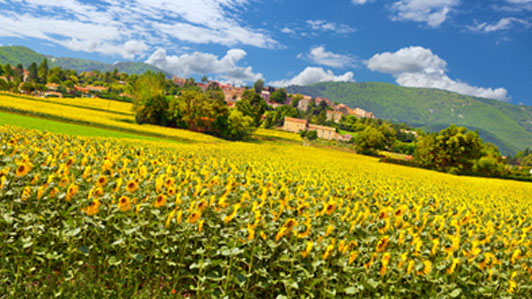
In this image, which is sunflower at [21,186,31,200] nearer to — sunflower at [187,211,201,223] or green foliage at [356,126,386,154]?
sunflower at [187,211,201,223]

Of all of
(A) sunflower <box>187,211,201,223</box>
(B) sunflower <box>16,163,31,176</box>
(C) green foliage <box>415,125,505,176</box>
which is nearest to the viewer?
(A) sunflower <box>187,211,201,223</box>

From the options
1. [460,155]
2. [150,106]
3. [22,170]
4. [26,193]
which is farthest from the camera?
[150,106]

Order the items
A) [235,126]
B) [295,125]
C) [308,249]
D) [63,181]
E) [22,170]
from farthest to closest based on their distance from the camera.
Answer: [295,125] < [235,126] < [63,181] < [22,170] < [308,249]

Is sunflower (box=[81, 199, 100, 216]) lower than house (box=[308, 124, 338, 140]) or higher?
lower

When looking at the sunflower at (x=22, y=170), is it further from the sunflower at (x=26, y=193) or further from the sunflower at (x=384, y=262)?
the sunflower at (x=384, y=262)

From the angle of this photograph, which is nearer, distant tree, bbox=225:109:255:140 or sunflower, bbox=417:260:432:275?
sunflower, bbox=417:260:432:275

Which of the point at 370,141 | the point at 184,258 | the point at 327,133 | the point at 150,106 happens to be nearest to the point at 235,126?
the point at 150,106

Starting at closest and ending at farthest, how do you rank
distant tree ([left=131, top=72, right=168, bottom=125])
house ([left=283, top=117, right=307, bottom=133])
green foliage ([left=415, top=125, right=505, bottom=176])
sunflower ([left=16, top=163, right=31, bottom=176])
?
sunflower ([left=16, top=163, right=31, bottom=176]) → green foliage ([left=415, top=125, right=505, bottom=176]) → distant tree ([left=131, top=72, right=168, bottom=125]) → house ([left=283, top=117, right=307, bottom=133])

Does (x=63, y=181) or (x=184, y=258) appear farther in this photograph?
(x=63, y=181)

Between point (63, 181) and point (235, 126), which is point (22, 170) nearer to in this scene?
point (63, 181)

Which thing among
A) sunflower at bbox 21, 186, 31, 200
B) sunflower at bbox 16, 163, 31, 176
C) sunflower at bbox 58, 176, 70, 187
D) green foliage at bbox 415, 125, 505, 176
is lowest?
sunflower at bbox 21, 186, 31, 200

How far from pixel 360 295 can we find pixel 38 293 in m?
4.17

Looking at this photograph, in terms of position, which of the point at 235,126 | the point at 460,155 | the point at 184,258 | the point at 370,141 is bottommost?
the point at 184,258

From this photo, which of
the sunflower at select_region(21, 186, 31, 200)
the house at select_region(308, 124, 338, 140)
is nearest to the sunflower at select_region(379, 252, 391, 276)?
the sunflower at select_region(21, 186, 31, 200)
